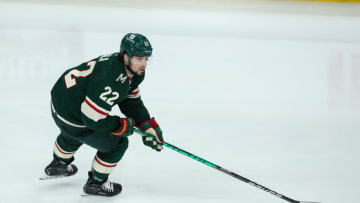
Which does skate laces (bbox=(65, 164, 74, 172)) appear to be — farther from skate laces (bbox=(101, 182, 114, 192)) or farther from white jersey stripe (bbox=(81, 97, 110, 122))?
white jersey stripe (bbox=(81, 97, 110, 122))

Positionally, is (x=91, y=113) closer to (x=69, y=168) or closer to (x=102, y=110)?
(x=102, y=110)

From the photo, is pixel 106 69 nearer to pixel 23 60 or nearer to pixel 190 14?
pixel 23 60

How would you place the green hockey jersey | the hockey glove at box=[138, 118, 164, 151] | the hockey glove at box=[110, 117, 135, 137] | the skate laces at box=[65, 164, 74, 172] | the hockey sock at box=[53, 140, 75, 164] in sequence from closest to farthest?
the green hockey jersey → the hockey glove at box=[110, 117, 135, 137] → the hockey glove at box=[138, 118, 164, 151] → the hockey sock at box=[53, 140, 75, 164] → the skate laces at box=[65, 164, 74, 172]

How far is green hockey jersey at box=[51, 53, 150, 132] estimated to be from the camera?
2287mm

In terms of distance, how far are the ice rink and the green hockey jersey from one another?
499mm

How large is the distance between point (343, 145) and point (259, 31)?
2.41m

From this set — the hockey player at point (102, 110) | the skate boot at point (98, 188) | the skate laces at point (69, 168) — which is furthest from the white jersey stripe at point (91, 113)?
the skate laces at point (69, 168)

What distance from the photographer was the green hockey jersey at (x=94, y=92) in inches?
90.0

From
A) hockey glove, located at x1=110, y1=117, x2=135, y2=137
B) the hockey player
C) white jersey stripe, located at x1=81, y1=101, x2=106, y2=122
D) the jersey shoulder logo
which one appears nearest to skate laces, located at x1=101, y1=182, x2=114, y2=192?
the hockey player

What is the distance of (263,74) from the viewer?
4.45m

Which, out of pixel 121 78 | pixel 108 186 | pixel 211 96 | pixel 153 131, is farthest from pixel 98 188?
pixel 211 96

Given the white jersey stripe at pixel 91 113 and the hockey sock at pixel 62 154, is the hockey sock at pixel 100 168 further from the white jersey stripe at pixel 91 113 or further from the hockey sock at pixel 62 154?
the white jersey stripe at pixel 91 113

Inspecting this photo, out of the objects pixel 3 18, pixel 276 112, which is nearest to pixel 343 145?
pixel 276 112

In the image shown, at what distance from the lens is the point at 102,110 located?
229 cm
